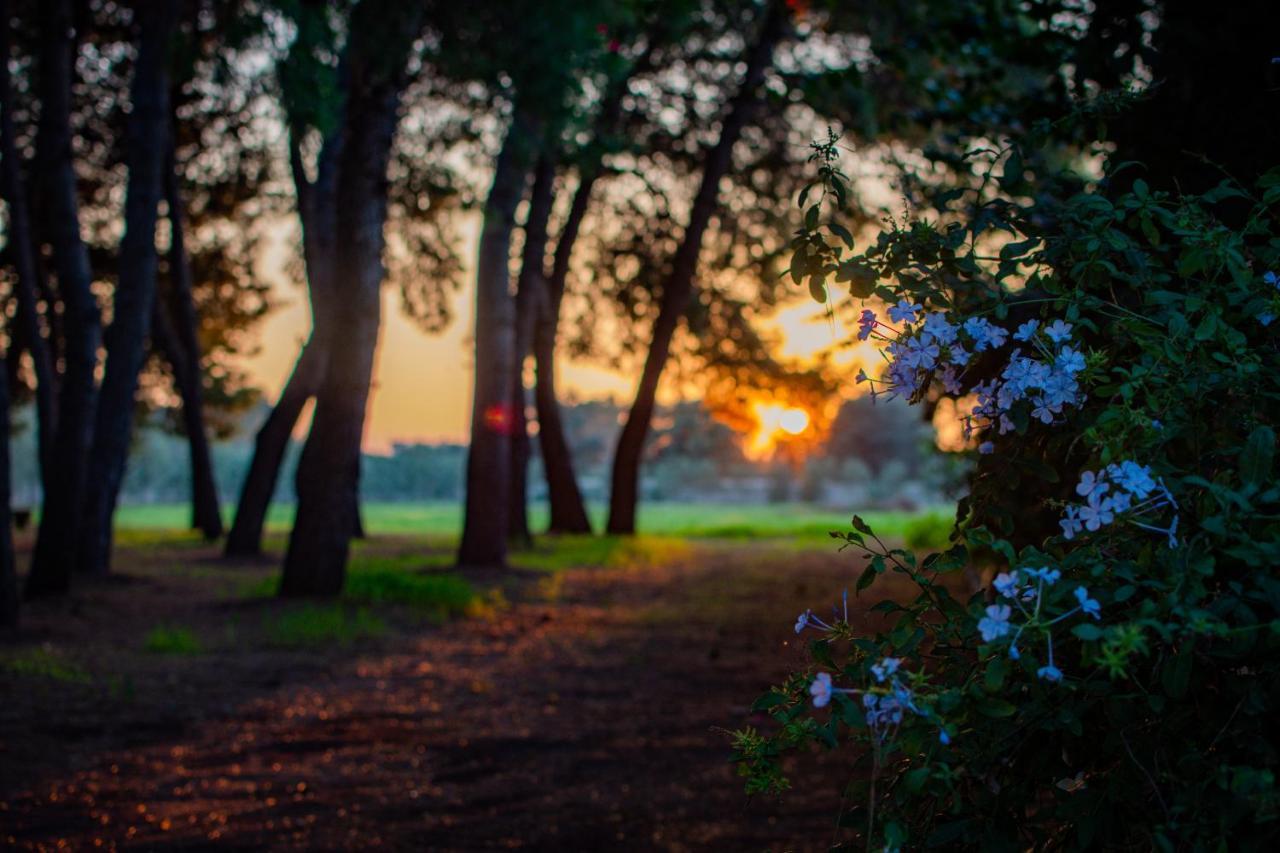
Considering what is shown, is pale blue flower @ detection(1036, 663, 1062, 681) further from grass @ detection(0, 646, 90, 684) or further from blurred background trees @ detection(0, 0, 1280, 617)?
grass @ detection(0, 646, 90, 684)

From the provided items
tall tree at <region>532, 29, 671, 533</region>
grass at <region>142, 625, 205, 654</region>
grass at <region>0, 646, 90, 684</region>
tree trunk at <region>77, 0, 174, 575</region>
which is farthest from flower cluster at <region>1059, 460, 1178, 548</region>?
tall tree at <region>532, 29, 671, 533</region>

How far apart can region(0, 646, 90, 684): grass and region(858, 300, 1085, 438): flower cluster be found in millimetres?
6067

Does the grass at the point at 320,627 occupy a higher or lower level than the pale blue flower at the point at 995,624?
lower

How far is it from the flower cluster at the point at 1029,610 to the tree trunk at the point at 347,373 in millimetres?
9715

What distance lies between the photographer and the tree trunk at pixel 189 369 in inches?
673

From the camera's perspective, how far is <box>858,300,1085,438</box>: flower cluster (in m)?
2.05

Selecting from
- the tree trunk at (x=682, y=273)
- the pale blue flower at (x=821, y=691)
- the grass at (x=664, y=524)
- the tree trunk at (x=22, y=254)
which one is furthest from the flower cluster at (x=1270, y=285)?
the tree trunk at (x=682, y=273)

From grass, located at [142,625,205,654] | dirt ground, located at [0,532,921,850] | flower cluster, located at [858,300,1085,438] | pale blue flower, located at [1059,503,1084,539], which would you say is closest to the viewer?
pale blue flower, located at [1059,503,1084,539]

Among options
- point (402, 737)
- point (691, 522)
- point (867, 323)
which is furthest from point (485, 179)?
point (691, 522)

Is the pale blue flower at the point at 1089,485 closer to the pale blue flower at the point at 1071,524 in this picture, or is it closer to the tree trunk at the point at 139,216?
the pale blue flower at the point at 1071,524

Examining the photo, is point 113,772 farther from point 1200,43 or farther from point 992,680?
point 1200,43

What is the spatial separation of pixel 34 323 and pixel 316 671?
230 inches

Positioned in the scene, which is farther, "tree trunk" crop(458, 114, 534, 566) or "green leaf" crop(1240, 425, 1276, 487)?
"tree trunk" crop(458, 114, 534, 566)

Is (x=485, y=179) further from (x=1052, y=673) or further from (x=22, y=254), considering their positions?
(x=1052, y=673)
